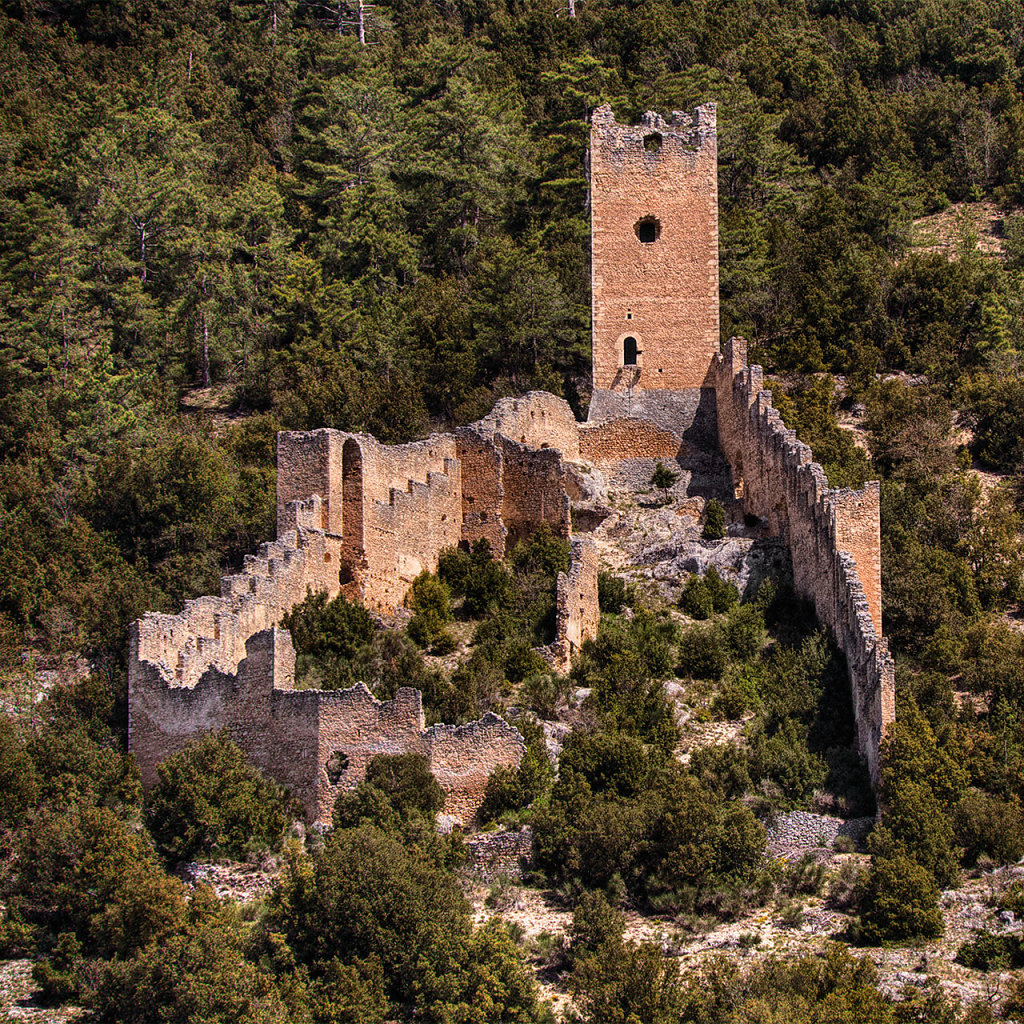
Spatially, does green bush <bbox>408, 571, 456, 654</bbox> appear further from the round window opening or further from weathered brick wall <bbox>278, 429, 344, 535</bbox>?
the round window opening

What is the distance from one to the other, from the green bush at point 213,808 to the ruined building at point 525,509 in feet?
2.19

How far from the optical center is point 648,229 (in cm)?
4584

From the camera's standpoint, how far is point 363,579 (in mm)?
38531

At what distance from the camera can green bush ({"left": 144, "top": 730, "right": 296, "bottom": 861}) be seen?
1261 inches

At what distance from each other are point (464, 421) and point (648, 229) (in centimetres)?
557

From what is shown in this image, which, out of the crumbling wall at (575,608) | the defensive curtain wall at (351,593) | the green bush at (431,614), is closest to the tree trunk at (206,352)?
the defensive curtain wall at (351,593)

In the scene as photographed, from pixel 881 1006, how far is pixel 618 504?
16628 mm

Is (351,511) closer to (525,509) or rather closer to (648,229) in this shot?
(525,509)

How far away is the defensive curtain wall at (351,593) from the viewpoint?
108ft

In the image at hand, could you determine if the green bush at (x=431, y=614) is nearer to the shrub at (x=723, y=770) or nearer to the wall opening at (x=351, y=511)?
the wall opening at (x=351, y=511)

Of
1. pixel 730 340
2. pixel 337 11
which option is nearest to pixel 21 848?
pixel 730 340

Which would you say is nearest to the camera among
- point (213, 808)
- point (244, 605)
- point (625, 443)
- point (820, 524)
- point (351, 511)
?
point (213, 808)

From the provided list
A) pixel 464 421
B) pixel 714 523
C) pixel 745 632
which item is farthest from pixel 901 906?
pixel 464 421

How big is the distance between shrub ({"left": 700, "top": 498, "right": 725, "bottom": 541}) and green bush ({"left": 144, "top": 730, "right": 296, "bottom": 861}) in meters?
11.1
